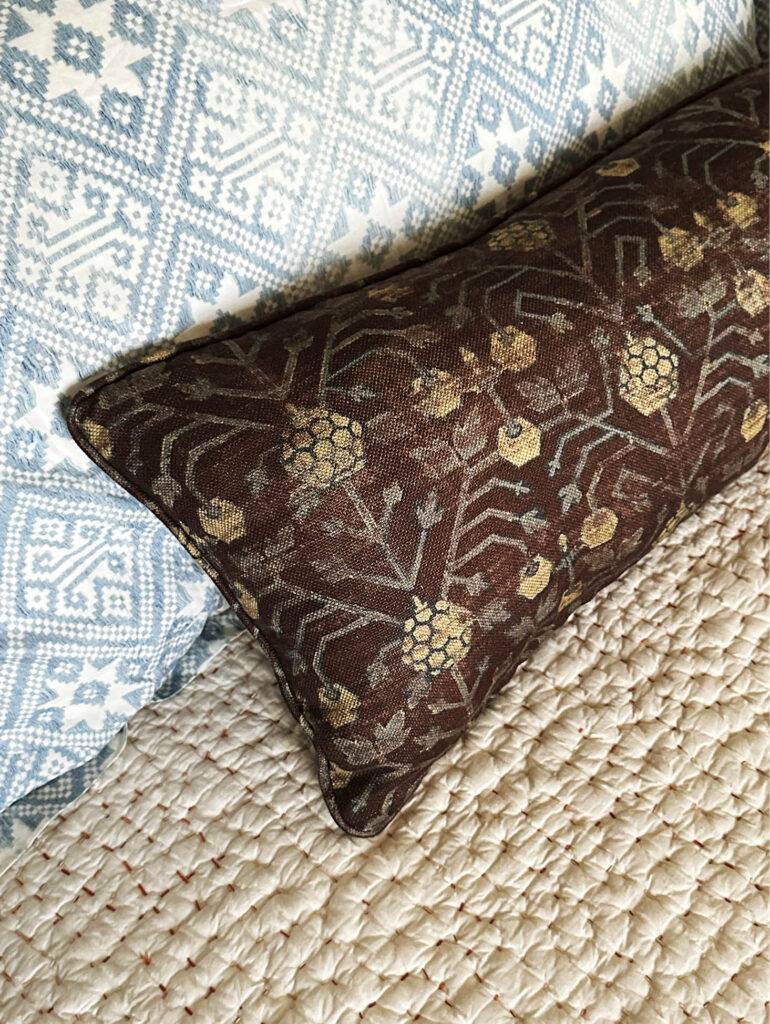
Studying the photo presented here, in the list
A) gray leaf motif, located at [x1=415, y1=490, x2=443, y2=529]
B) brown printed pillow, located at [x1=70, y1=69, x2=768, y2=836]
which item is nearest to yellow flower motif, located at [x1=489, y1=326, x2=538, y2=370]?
brown printed pillow, located at [x1=70, y1=69, x2=768, y2=836]

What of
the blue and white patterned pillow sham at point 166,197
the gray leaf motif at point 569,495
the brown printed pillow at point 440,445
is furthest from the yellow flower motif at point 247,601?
the gray leaf motif at point 569,495

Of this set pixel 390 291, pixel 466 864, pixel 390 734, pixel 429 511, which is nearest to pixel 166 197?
pixel 390 291

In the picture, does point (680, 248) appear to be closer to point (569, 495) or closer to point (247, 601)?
point (569, 495)

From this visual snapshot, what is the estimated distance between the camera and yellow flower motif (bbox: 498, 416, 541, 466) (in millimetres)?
595

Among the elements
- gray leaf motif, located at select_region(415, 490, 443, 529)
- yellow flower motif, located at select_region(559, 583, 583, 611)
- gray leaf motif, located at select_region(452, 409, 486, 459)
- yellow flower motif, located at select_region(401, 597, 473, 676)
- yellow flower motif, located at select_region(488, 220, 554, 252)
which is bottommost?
yellow flower motif, located at select_region(559, 583, 583, 611)

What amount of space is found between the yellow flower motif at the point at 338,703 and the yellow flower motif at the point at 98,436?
0.21m

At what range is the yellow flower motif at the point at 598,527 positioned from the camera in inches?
25.1

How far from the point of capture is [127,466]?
60 centimetres

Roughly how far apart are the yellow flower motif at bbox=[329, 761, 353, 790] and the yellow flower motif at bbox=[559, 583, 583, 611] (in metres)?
0.19

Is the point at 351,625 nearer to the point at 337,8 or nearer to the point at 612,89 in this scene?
the point at 337,8

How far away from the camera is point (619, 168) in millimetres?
725

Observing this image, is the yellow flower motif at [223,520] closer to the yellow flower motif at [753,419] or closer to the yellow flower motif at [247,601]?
the yellow flower motif at [247,601]

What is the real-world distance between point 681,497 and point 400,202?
12.2 inches

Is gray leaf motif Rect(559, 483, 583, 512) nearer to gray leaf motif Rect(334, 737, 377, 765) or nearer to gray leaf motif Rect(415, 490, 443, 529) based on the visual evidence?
gray leaf motif Rect(415, 490, 443, 529)
